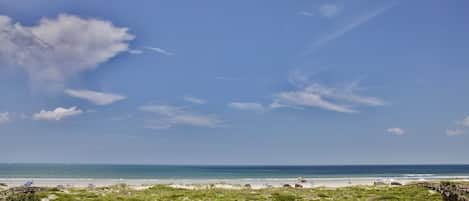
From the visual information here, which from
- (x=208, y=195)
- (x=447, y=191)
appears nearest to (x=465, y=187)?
(x=447, y=191)

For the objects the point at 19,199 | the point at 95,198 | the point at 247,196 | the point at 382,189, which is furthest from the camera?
the point at 382,189

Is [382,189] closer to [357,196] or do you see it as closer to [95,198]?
[357,196]

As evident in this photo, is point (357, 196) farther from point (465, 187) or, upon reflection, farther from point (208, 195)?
point (208, 195)

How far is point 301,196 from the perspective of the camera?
51844mm

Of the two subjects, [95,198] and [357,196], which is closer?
[95,198]

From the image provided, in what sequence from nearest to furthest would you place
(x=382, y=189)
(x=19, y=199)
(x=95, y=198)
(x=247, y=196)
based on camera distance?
1. (x=19, y=199)
2. (x=95, y=198)
3. (x=247, y=196)
4. (x=382, y=189)

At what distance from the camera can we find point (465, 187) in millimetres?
53406

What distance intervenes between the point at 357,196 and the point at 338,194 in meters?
2.84

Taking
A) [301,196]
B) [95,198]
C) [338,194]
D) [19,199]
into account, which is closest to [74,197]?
[95,198]

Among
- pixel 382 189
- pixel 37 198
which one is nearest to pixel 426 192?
pixel 382 189

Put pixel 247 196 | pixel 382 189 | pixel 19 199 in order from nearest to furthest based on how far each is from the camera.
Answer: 1. pixel 19 199
2. pixel 247 196
3. pixel 382 189

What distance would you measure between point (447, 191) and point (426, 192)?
2.10m

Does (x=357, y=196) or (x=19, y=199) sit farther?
(x=357, y=196)

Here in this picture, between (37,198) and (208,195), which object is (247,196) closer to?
(208,195)
